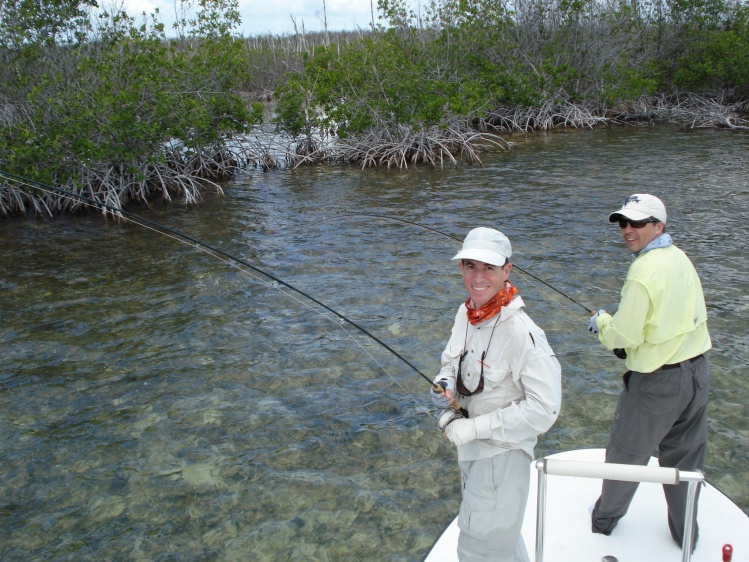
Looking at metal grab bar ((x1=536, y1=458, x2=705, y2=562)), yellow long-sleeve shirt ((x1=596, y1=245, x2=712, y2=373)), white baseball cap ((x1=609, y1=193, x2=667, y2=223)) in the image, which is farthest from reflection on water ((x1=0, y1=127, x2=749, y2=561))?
white baseball cap ((x1=609, y1=193, x2=667, y2=223))

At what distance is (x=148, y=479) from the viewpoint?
452 cm

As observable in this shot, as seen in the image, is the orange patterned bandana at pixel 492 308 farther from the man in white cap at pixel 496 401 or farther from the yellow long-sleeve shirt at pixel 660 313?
the yellow long-sleeve shirt at pixel 660 313

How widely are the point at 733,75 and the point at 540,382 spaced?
70.1 ft

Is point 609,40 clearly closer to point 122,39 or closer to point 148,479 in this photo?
point 122,39

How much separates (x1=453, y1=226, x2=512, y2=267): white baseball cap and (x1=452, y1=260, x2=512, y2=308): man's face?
4 centimetres

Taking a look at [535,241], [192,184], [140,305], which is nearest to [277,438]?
[140,305]

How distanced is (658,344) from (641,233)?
0.49m

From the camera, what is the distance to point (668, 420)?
9.87 feet

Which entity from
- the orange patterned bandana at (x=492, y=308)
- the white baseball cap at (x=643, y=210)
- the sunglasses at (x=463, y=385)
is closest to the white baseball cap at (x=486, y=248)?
the orange patterned bandana at (x=492, y=308)

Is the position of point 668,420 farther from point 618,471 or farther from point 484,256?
point 484,256

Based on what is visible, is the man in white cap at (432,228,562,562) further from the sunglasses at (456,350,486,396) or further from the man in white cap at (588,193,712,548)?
the man in white cap at (588,193,712,548)

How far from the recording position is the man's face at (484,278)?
2609mm

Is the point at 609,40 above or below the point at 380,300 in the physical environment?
above

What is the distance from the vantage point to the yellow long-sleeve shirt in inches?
114
